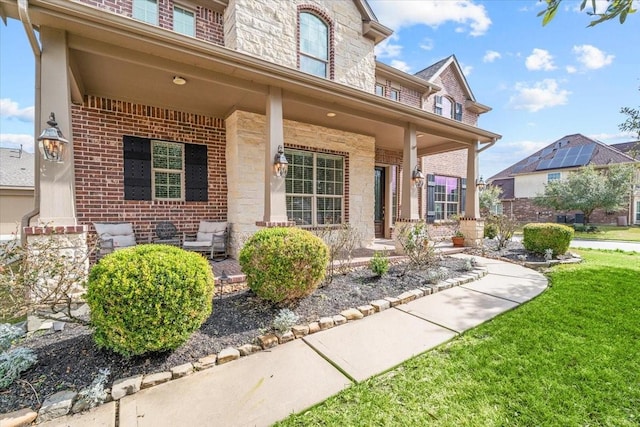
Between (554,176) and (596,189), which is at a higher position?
(554,176)

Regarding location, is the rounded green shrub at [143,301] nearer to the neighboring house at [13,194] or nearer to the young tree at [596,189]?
the neighboring house at [13,194]

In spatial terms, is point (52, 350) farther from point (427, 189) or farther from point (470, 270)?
point (427, 189)

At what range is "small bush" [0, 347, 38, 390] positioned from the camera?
6.85ft

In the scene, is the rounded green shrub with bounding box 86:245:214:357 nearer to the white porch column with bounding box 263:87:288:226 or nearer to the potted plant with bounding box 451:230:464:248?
the white porch column with bounding box 263:87:288:226

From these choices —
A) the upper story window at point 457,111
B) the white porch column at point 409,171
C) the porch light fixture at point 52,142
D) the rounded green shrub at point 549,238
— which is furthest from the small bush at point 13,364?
the upper story window at point 457,111

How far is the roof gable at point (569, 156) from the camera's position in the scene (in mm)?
19328

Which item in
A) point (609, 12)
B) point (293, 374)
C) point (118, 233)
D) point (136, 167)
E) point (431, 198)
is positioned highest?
point (609, 12)

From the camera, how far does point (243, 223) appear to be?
5898 millimetres

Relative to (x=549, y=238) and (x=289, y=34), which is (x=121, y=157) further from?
(x=549, y=238)

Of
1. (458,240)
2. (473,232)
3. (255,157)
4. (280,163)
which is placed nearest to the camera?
(280,163)

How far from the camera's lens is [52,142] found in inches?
123

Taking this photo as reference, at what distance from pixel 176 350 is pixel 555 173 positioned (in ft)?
88.6

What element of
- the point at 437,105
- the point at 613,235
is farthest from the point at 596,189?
the point at 437,105

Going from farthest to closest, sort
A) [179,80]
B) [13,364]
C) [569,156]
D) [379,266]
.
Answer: [569,156], [379,266], [179,80], [13,364]
